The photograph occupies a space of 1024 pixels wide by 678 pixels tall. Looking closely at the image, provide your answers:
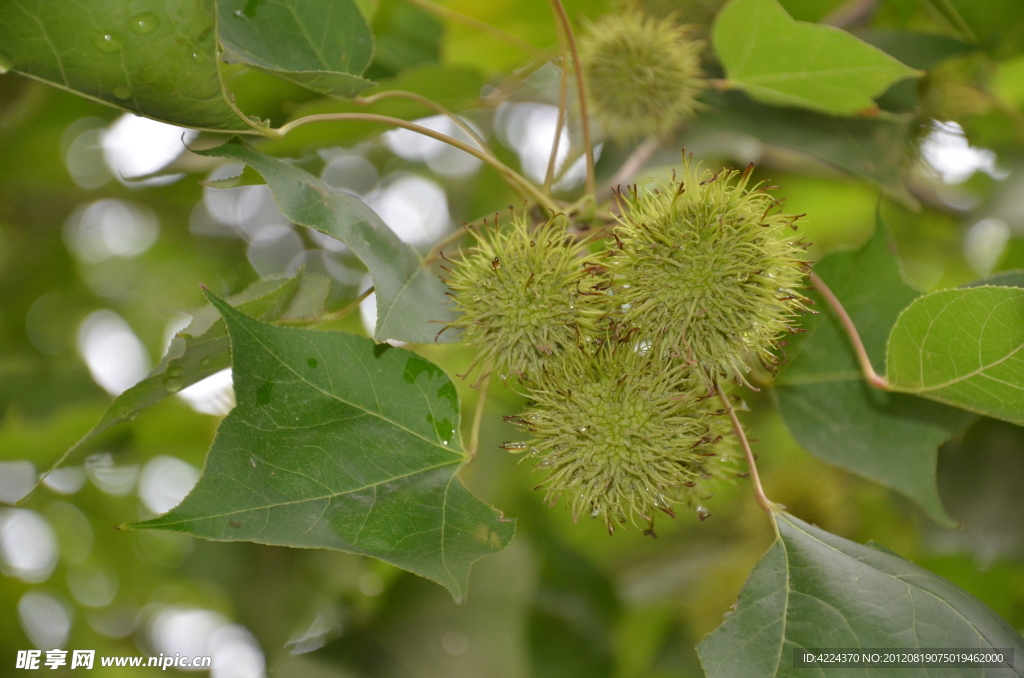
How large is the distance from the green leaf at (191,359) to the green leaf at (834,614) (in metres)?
0.91

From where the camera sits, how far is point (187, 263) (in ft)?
11.1

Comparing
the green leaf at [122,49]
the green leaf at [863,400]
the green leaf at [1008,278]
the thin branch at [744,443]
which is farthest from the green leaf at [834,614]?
the green leaf at [122,49]

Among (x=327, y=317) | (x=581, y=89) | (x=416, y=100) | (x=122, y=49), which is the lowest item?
(x=327, y=317)

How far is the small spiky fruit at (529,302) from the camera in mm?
1157

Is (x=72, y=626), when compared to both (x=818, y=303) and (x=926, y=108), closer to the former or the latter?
(x=818, y=303)

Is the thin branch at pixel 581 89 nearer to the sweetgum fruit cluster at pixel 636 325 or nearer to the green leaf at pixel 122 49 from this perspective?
the sweetgum fruit cluster at pixel 636 325

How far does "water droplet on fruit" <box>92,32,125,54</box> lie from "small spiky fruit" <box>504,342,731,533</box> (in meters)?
0.79

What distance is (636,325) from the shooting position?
43.8 inches

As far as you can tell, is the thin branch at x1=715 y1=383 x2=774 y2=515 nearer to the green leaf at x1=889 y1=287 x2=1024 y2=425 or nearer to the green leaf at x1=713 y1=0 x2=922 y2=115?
the green leaf at x1=889 y1=287 x2=1024 y2=425

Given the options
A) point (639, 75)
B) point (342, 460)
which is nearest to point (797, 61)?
point (639, 75)

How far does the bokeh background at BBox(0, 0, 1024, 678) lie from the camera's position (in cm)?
186

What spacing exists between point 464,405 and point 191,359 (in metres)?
1.06

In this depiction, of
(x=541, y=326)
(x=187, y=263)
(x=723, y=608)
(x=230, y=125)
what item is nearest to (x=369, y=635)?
(x=723, y=608)

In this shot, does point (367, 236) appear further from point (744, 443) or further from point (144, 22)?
point (744, 443)
